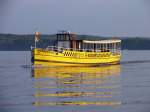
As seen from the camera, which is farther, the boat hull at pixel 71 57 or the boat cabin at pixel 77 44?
the boat cabin at pixel 77 44

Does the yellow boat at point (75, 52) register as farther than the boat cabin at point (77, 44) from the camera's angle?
No

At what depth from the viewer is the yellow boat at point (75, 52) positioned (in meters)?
59.6

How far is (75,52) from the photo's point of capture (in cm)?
6138

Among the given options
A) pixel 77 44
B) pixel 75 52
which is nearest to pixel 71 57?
pixel 75 52

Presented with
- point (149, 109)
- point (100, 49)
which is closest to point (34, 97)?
point (149, 109)

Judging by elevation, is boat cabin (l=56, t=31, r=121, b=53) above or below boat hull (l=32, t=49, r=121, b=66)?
above

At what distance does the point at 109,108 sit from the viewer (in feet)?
76.5

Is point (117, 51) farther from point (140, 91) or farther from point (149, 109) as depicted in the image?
point (149, 109)

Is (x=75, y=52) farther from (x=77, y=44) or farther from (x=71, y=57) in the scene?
(x=77, y=44)

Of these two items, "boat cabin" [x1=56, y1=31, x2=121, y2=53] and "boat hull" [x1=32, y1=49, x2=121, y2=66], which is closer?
"boat hull" [x1=32, y1=49, x2=121, y2=66]

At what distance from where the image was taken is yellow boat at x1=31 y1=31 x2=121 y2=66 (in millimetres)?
59562

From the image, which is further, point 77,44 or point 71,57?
point 77,44

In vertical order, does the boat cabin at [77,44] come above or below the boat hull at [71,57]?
A: above

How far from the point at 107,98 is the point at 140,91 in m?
4.13
